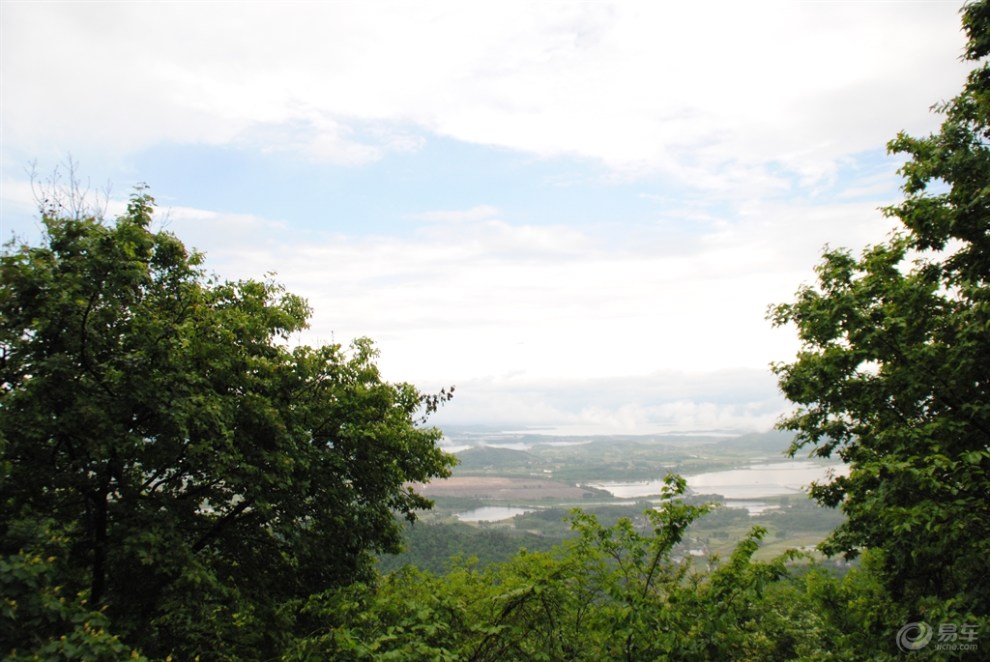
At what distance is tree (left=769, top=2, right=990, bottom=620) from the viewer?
666cm

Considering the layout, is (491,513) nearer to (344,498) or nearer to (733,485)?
(733,485)

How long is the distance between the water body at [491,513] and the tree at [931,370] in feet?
329

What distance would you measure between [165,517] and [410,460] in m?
5.10

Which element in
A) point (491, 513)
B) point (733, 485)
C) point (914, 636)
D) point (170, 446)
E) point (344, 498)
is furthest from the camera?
point (733, 485)

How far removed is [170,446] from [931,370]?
1186 cm

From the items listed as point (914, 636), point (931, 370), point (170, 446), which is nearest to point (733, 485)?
point (931, 370)

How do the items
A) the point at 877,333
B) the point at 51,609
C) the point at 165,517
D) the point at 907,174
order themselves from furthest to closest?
the point at 907,174
the point at 877,333
the point at 165,517
the point at 51,609

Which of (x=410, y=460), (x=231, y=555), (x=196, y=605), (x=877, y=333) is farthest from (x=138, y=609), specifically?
(x=877, y=333)

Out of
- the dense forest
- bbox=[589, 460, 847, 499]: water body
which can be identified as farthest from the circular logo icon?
bbox=[589, 460, 847, 499]: water body

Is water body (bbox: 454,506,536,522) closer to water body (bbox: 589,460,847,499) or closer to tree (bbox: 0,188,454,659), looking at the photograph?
water body (bbox: 589,460,847,499)

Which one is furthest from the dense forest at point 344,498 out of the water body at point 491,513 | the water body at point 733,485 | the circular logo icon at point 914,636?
the water body at point 733,485

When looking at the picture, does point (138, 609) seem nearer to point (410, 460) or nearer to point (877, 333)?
point (410, 460)

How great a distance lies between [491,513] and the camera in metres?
117

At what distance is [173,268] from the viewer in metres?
10.4
